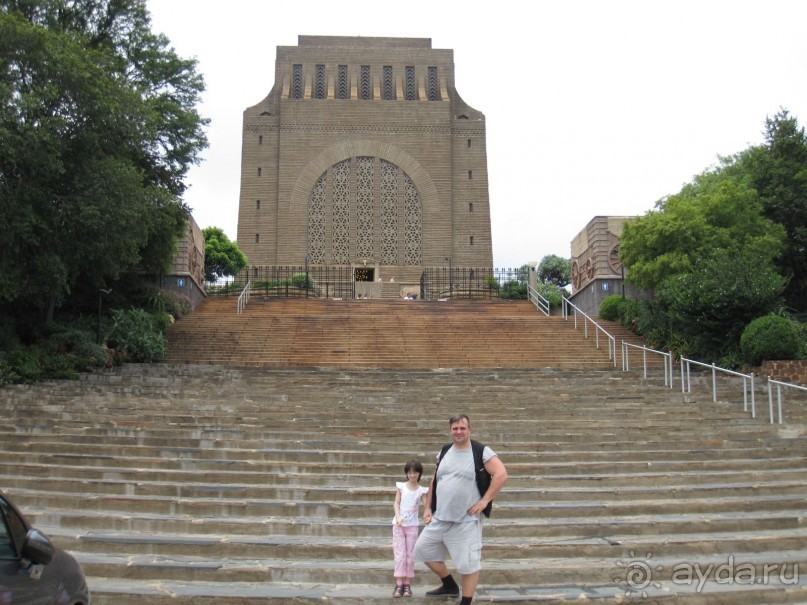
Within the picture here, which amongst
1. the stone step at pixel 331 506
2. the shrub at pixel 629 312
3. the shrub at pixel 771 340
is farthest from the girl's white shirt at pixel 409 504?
the shrub at pixel 629 312

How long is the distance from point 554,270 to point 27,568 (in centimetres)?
5695

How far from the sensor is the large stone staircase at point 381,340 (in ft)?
61.7

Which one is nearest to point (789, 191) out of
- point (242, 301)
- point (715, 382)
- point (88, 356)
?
point (715, 382)

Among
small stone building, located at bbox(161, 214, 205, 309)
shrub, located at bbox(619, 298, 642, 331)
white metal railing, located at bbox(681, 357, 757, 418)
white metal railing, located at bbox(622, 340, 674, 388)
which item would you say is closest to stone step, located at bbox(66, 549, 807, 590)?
white metal railing, located at bbox(681, 357, 757, 418)

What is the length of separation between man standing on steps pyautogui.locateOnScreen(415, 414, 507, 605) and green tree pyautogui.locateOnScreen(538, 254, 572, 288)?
53863 mm

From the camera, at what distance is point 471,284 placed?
3347 centimetres

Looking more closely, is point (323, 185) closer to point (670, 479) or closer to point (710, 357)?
point (710, 357)

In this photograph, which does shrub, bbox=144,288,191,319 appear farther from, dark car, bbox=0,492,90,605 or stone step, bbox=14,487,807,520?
dark car, bbox=0,492,90,605

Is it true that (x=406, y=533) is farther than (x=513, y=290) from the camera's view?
No

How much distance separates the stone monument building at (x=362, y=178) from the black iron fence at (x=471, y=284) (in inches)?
43.6

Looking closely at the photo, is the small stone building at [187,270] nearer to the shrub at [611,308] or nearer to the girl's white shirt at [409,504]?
the shrub at [611,308]

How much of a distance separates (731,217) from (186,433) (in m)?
17.3

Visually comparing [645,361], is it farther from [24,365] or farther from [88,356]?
[24,365]

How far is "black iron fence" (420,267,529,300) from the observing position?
102 ft
